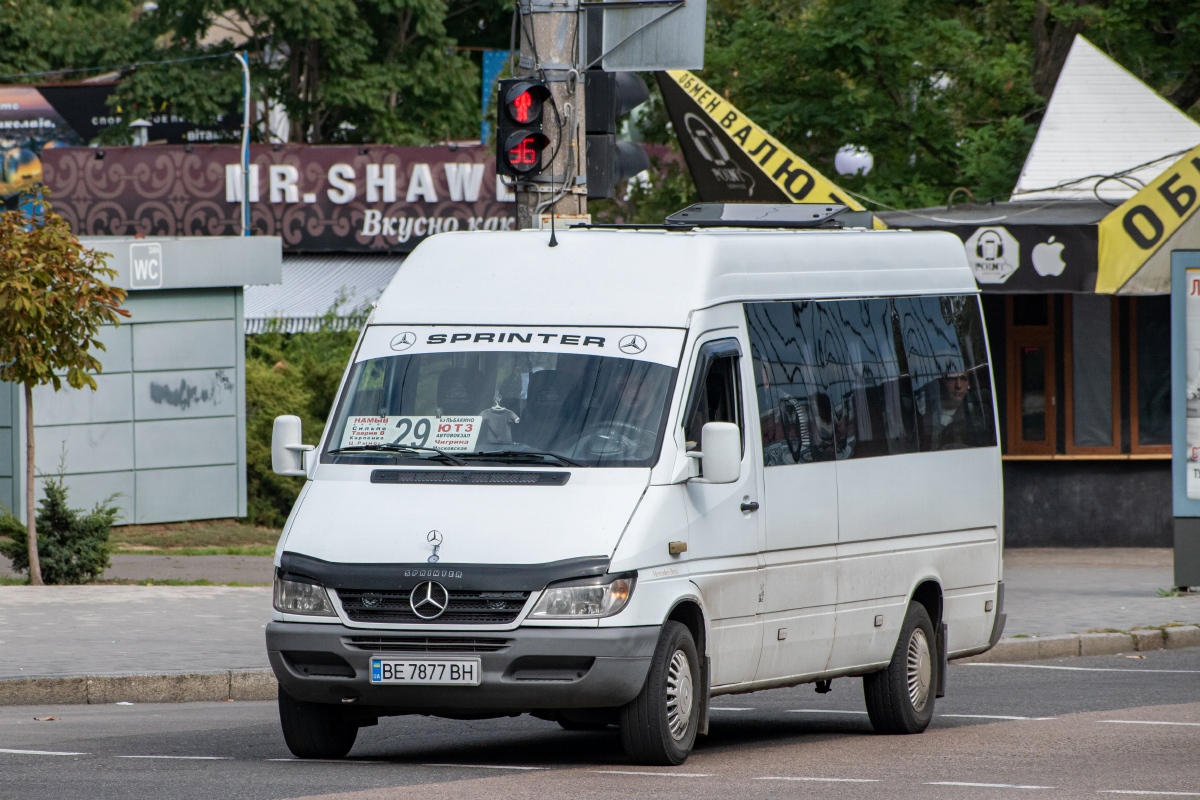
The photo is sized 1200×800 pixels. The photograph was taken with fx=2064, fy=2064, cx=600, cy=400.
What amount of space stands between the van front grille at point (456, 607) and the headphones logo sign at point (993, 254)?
12656 millimetres

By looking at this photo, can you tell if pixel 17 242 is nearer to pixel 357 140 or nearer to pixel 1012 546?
pixel 1012 546

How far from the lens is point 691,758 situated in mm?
9258

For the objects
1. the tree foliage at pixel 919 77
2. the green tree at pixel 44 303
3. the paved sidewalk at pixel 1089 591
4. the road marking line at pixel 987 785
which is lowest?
the paved sidewalk at pixel 1089 591

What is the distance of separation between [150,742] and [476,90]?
43.0 m

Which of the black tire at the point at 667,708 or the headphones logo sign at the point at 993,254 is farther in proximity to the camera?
the headphones logo sign at the point at 993,254

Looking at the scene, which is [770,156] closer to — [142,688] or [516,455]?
[142,688]

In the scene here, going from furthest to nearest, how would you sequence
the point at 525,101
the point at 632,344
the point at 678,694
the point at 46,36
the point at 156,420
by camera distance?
the point at 46,36, the point at 156,420, the point at 525,101, the point at 632,344, the point at 678,694

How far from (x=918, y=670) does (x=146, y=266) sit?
1483 centimetres

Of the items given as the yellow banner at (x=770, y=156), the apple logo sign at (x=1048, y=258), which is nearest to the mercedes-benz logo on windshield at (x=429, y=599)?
the yellow banner at (x=770, y=156)

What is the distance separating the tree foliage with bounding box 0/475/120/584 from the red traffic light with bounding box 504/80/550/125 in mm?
6570

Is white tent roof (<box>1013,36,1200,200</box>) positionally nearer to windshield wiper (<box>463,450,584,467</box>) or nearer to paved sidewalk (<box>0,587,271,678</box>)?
paved sidewalk (<box>0,587,271,678</box>)

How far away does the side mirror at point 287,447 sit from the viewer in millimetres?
9367

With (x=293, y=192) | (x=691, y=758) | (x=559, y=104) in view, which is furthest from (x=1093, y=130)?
(x=293, y=192)

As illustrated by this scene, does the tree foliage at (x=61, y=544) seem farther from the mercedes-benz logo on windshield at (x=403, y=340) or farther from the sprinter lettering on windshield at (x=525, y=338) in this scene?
the sprinter lettering on windshield at (x=525, y=338)
